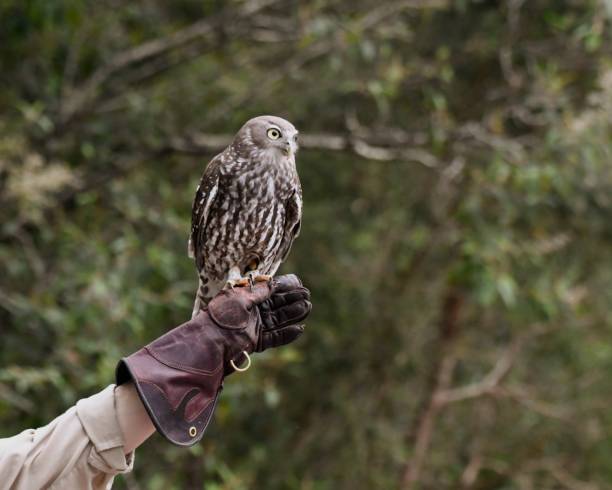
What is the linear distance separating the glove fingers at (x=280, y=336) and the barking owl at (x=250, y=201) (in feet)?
0.97

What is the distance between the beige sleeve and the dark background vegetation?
2104 millimetres

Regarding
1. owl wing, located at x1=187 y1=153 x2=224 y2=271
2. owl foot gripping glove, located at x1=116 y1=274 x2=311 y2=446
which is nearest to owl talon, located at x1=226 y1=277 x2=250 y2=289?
owl foot gripping glove, located at x1=116 y1=274 x2=311 y2=446

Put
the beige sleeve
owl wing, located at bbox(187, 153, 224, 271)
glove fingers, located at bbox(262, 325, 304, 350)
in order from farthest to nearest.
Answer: owl wing, located at bbox(187, 153, 224, 271), glove fingers, located at bbox(262, 325, 304, 350), the beige sleeve

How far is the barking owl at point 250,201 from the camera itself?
3285 mm

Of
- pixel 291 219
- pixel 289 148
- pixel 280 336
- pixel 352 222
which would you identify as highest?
pixel 289 148

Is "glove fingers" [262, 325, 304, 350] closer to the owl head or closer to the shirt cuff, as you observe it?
the owl head

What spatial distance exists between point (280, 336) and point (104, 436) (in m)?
0.97

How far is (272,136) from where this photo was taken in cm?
327

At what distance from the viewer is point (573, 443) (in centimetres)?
877

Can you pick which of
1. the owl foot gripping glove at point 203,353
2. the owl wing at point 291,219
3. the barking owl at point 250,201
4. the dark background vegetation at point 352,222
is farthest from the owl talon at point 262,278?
the dark background vegetation at point 352,222

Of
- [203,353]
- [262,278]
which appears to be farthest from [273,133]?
[203,353]

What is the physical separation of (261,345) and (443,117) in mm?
3319

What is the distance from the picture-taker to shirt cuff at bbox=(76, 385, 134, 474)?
2043 millimetres

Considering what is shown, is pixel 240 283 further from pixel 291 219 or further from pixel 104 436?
pixel 104 436
